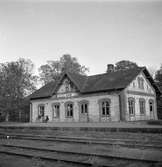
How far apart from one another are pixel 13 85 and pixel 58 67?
1997cm

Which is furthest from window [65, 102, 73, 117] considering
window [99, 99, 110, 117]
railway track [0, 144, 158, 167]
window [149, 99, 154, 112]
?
railway track [0, 144, 158, 167]

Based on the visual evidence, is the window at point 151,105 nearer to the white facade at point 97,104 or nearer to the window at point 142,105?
the white facade at point 97,104

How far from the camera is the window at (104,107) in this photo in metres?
22.6

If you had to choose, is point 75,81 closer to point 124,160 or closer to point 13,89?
point 13,89

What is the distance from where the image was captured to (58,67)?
54.4m

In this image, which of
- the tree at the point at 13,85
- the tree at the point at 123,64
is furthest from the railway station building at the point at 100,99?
the tree at the point at 123,64

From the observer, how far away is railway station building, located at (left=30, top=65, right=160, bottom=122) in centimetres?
2217

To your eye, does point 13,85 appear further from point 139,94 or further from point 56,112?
point 139,94

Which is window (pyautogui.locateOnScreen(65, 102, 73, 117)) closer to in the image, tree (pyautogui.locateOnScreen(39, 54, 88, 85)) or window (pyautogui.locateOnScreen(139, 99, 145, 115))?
window (pyautogui.locateOnScreen(139, 99, 145, 115))

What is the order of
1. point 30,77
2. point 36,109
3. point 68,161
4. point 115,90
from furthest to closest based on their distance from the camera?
point 30,77 < point 36,109 < point 115,90 < point 68,161

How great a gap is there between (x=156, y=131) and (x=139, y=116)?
42.4 ft

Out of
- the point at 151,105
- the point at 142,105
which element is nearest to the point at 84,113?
the point at 142,105

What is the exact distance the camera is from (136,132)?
39.1 ft

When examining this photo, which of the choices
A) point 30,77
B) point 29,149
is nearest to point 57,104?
point 30,77
